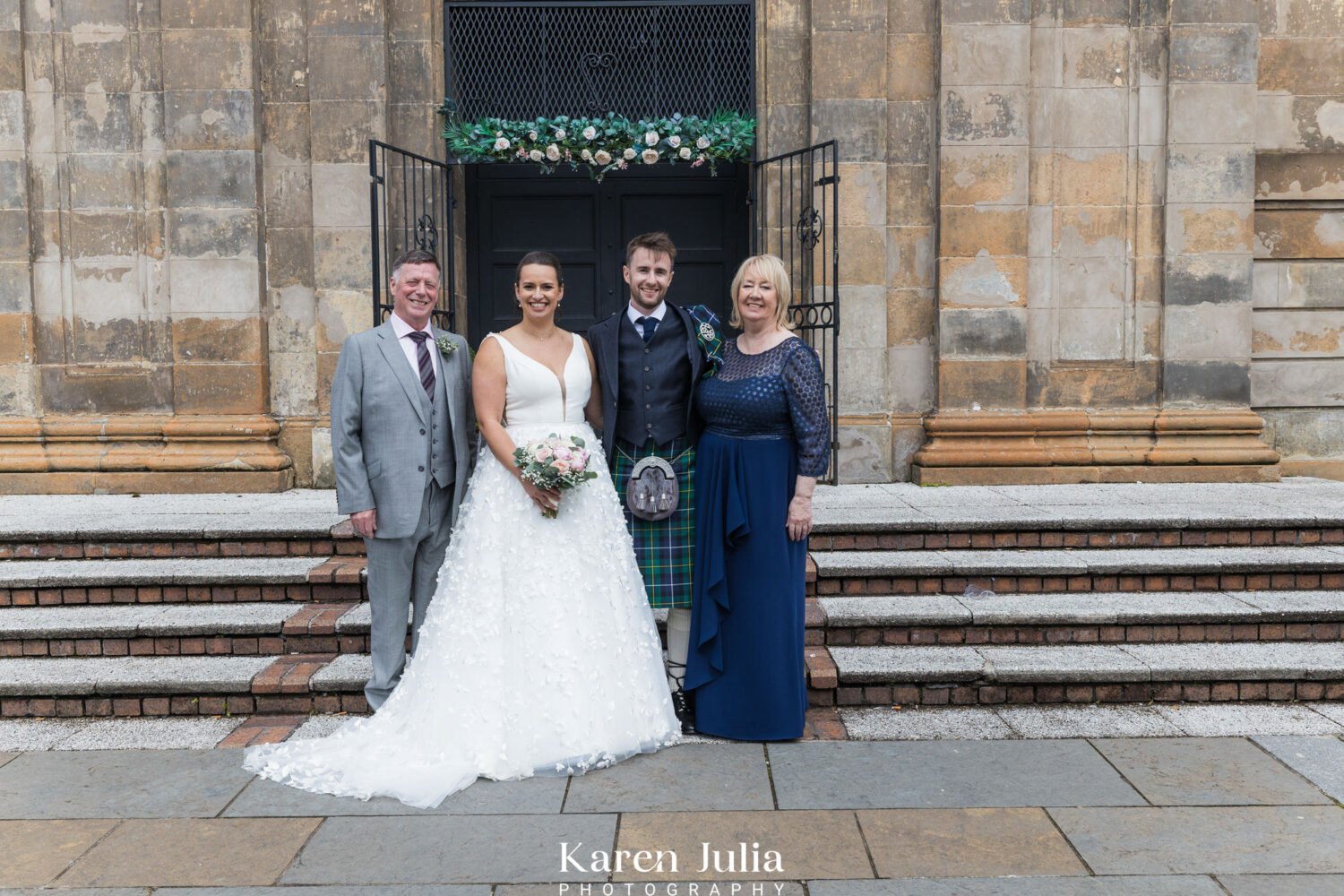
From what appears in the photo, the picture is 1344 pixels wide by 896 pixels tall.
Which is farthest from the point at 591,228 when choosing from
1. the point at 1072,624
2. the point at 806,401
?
the point at 1072,624

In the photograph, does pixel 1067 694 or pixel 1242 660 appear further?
pixel 1242 660

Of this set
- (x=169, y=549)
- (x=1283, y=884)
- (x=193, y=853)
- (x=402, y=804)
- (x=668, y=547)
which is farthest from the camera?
(x=169, y=549)

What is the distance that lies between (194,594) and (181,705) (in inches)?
42.1

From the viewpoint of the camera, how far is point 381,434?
4.49 m

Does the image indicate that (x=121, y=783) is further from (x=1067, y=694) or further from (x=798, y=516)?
(x=1067, y=694)

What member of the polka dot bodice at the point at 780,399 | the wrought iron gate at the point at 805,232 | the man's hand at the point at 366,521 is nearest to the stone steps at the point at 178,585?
Answer: the man's hand at the point at 366,521

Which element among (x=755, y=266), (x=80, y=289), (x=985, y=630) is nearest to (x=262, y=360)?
(x=80, y=289)

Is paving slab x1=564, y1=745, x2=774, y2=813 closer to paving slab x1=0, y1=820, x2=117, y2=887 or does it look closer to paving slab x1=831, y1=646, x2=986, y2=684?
paving slab x1=831, y1=646, x2=986, y2=684

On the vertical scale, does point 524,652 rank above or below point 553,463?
below

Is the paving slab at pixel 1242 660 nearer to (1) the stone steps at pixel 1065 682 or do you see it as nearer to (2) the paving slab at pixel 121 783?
(1) the stone steps at pixel 1065 682

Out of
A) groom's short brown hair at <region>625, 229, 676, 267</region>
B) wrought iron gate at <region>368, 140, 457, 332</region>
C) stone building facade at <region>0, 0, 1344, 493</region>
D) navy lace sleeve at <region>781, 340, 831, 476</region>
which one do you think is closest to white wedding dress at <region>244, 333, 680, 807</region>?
groom's short brown hair at <region>625, 229, 676, 267</region>

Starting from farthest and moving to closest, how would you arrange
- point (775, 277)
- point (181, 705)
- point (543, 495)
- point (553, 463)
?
1. point (181, 705)
2. point (775, 277)
3. point (543, 495)
4. point (553, 463)

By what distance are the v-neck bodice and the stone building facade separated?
14.1ft

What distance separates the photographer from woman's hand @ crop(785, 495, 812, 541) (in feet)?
14.8
